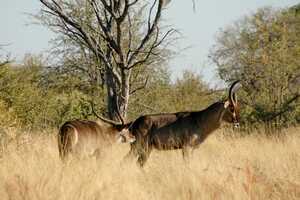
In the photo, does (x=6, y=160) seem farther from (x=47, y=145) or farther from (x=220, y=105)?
(x=220, y=105)

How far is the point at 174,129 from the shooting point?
11.0 meters

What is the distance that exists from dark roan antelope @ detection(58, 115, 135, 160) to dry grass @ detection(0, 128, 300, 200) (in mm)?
565

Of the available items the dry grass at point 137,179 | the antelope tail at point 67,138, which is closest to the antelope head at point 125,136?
the antelope tail at point 67,138

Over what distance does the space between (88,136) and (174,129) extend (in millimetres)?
1679

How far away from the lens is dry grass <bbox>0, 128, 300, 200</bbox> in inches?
242

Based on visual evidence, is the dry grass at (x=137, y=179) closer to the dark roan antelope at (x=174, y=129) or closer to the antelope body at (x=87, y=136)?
the antelope body at (x=87, y=136)

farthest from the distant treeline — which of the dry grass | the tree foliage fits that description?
the dry grass

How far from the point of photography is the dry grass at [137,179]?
6.14m

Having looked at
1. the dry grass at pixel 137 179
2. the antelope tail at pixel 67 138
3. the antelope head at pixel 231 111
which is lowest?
the dry grass at pixel 137 179

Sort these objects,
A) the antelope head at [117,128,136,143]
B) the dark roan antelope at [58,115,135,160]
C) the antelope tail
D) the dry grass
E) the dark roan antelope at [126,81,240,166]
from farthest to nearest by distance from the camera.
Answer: the antelope head at [117,128,136,143] → the dark roan antelope at [126,81,240,166] → the dark roan antelope at [58,115,135,160] → the antelope tail → the dry grass

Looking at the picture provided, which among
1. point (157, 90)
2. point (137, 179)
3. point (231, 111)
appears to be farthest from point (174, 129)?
point (157, 90)

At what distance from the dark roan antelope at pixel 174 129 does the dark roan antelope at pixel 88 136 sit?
30 cm

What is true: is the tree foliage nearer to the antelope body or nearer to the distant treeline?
the distant treeline

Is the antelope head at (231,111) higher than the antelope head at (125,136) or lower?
higher
